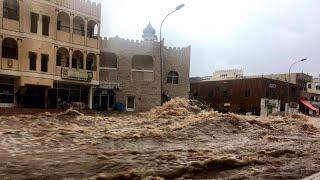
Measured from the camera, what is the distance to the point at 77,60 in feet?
132

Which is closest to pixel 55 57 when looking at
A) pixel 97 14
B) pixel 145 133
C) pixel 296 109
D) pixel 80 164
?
pixel 97 14

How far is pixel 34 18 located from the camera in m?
35.5

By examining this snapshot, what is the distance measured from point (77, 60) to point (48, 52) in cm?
397

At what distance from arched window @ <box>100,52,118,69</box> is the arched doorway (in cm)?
243

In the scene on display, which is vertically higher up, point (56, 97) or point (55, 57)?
point (55, 57)

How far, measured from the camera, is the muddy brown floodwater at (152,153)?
9594 mm

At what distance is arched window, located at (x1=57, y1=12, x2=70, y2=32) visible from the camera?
38062 mm

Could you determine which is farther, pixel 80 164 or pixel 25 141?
pixel 25 141

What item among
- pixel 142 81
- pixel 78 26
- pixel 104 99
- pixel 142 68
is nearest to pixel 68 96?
pixel 104 99

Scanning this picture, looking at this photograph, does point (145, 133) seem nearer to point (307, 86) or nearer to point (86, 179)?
point (86, 179)

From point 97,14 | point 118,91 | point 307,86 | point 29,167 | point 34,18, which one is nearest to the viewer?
point 29,167

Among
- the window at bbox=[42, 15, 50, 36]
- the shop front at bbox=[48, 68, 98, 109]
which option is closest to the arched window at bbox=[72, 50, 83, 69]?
the shop front at bbox=[48, 68, 98, 109]

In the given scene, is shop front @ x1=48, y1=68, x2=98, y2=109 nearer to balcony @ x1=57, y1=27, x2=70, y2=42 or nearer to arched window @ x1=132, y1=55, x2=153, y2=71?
balcony @ x1=57, y1=27, x2=70, y2=42

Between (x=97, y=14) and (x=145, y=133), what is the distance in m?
25.9
